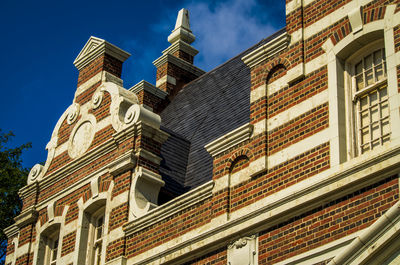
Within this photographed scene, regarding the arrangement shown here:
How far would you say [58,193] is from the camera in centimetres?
2203

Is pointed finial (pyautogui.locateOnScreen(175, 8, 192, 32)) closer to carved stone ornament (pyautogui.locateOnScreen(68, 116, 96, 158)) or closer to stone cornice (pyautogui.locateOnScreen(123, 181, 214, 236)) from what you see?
carved stone ornament (pyautogui.locateOnScreen(68, 116, 96, 158))

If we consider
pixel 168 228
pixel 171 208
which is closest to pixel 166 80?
pixel 171 208

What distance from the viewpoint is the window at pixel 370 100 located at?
14.9 metres

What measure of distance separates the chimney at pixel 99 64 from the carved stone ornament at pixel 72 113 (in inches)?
17.9

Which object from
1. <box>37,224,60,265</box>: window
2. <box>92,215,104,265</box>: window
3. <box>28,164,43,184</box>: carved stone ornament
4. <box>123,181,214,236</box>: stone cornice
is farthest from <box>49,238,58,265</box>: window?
<box>123,181,214,236</box>: stone cornice

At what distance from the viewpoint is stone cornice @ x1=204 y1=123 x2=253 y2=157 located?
1689 cm

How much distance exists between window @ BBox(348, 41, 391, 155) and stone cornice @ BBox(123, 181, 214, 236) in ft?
10.8

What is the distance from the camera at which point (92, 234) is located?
809 inches

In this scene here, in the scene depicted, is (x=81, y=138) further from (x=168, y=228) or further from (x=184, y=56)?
(x=184, y=56)

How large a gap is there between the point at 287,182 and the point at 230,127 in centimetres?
627

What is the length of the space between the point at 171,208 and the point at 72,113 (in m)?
6.02

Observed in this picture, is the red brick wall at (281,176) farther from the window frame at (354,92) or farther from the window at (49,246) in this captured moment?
the window at (49,246)

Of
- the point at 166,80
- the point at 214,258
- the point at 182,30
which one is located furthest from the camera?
the point at 182,30

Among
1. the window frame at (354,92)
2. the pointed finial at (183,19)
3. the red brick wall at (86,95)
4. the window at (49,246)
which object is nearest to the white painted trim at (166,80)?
the pointed finial at (183,19)
